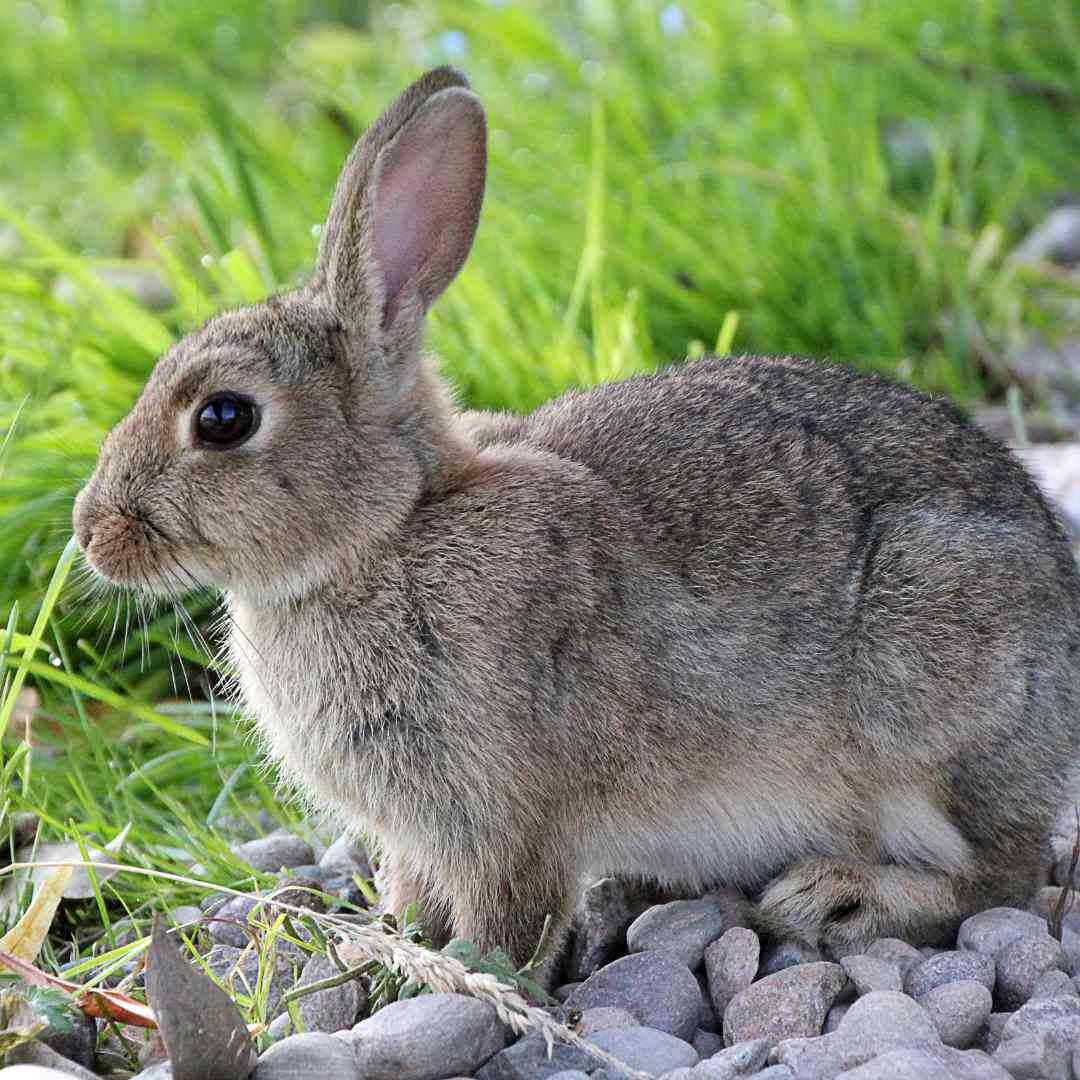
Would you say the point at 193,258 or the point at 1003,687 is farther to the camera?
the point at 193,258

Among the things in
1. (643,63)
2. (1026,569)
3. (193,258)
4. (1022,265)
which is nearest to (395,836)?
(1026,569)

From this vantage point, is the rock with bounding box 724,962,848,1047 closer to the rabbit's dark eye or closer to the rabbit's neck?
the rabbit's neck

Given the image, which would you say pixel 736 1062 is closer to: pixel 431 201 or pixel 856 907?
pixel 856 907

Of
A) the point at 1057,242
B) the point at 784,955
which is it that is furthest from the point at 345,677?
the point at 1057,242

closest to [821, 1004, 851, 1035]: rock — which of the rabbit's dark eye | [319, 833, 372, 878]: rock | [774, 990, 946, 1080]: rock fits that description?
[774, 990, 946, 1080]: rock

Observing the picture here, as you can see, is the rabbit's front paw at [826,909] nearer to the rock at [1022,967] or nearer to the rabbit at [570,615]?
the rabbit at [570,615]

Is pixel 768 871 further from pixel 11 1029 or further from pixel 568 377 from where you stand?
pixel 568 377

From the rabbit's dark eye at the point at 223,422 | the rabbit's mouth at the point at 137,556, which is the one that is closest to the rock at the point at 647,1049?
the rabbit's mouth at the point at 137,556
